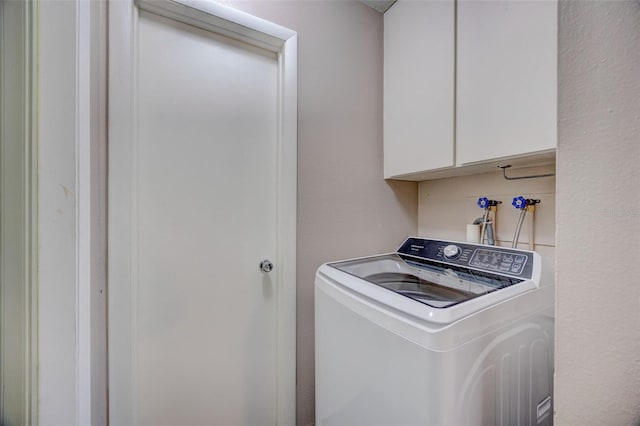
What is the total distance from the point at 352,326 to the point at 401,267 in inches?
21.2

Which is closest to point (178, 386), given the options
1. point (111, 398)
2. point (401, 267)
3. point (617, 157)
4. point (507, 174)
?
point (111, 398)

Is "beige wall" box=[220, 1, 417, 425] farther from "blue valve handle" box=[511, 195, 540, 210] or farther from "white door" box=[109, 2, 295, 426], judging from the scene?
"blue valve handle" box=[511, 195, 540, 210]

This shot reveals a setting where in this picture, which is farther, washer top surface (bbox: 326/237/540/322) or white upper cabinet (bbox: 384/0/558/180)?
white upper cabinet (bbox: 384/0/558/180)

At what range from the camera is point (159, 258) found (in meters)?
1.14

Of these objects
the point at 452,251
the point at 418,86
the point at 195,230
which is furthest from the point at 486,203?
the point at 195,230

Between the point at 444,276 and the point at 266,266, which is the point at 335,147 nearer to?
the point at 266,266

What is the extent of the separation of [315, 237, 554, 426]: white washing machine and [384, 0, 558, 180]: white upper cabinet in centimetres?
45

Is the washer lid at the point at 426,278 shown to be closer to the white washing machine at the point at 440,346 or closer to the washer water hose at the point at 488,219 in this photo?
the white washing machine at the point at 440,346

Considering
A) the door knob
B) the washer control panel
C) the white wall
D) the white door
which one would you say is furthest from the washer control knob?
the door knob

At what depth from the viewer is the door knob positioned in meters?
1.35

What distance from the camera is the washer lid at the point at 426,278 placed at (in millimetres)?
886

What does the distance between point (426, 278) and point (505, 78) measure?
2.77ft

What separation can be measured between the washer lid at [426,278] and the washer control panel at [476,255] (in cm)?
4

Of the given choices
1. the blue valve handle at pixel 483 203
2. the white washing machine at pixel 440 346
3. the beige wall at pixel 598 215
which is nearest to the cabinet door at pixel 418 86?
the blue valve handle at pixel 483 203
